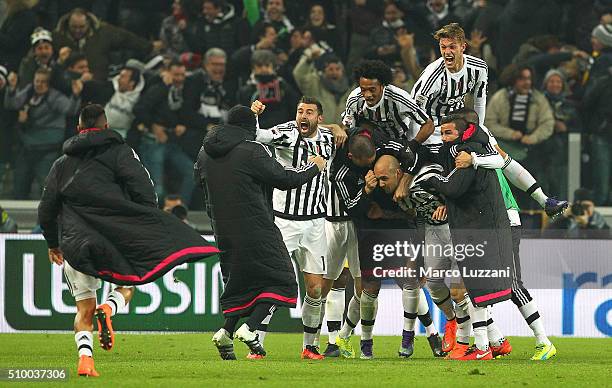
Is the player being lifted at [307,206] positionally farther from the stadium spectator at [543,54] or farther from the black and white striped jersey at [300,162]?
the stadium spectator at [543,54]

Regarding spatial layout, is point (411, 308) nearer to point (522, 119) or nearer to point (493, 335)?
point (493, 335)

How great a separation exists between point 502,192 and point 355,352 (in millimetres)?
2242

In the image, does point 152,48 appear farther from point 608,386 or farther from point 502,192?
point 608,386

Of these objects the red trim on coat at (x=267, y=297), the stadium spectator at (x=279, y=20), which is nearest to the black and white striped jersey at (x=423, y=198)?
the red trim on coat at (x=267, y=297)

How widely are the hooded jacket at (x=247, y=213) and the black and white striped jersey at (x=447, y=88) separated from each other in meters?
1.94

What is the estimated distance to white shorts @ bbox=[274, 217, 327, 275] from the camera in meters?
12.6

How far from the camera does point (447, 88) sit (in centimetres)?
1270

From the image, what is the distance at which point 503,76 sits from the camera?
57.8 ft

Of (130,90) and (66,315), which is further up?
(130,90)

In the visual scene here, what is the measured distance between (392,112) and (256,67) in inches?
204

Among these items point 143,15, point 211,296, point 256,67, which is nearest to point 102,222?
point 211,296

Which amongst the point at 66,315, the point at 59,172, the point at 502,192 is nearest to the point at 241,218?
the point at 59,172

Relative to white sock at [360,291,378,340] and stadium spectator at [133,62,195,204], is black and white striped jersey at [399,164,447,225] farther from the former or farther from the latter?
stadium spectator at [133,62,195,204]

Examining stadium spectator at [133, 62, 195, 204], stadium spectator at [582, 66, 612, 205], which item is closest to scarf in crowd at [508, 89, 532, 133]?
stadium spectator at [582, 66, 612, 205]
